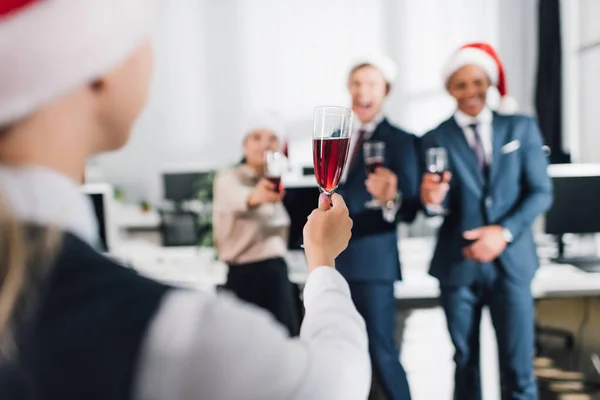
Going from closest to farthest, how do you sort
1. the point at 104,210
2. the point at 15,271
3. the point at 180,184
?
the point at 15,271
the point at 104,210
the point at 180,184

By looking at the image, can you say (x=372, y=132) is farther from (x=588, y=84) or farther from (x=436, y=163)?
(x=588, y=84)

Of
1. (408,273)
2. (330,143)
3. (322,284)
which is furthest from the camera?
(408,273)

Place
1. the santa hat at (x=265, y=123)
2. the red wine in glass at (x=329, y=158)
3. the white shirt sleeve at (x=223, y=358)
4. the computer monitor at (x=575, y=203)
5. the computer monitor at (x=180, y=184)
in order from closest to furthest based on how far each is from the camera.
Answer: the white shirt sleeve at (x=223, y=358)
the red wine in glass at (x=329, y=158)
the santa hat at (x=265, y=123)
the computer monitor at (x=575, y=203)
the computer monitor at (x=180, y=184)

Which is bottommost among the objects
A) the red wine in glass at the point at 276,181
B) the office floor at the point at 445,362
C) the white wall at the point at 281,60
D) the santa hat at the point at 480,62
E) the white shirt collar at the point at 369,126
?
the office floor at the point at 445,362

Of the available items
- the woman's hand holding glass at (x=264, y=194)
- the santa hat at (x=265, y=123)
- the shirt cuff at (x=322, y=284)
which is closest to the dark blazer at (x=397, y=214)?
the woman's hand holding glass at (x=264, y=194)

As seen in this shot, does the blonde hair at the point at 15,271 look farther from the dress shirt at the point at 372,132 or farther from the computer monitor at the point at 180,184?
the computer monitor at the point at 180,184

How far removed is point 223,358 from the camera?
0.26 metres

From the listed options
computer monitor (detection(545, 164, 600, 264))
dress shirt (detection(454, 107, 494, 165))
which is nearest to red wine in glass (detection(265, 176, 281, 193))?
dress shirt (detection(454, 107, 494, 165))

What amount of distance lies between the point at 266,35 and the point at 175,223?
1.50 meters

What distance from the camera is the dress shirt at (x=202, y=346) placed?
254 millimetres

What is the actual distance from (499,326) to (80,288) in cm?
116

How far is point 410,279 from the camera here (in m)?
1.42

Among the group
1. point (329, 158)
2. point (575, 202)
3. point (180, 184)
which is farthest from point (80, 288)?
point (180, 184)

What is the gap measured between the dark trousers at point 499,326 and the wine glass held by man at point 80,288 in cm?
104
